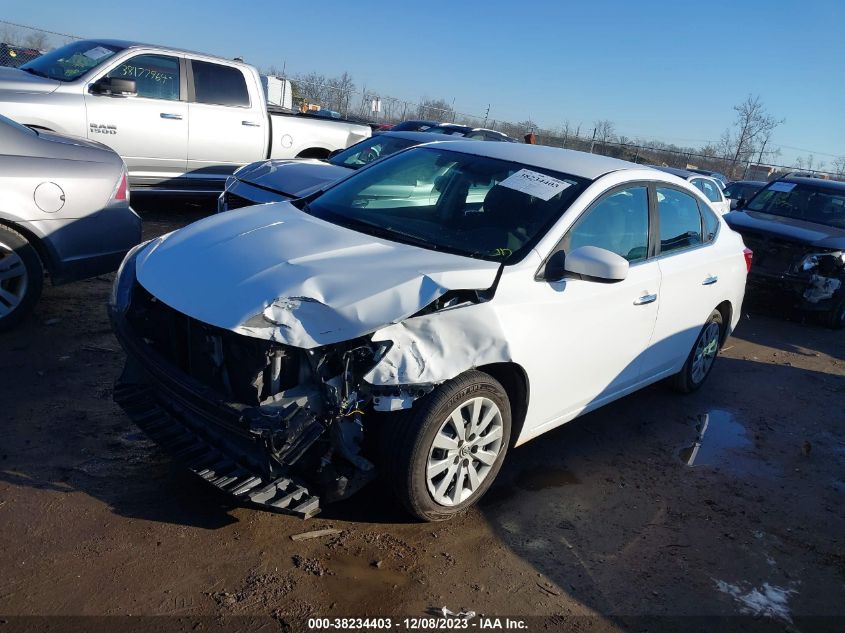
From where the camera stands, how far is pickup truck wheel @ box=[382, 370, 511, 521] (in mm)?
3191

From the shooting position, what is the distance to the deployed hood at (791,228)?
28.4 feet

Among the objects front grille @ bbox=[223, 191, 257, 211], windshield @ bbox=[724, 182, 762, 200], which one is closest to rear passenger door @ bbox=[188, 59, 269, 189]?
front grille @ bbox=[223, 191, 257, 211]

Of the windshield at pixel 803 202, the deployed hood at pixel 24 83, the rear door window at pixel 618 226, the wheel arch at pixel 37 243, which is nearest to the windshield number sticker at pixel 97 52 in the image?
the deployed hood at pixel 24 83

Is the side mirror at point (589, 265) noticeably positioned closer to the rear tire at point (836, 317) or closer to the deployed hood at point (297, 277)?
the deployed hood at point (297, 277)

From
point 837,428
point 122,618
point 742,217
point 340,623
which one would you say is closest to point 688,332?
point 837,428

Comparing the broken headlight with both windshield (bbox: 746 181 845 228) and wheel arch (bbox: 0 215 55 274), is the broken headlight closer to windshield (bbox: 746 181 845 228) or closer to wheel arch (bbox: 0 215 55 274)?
windshield (bbox: 746 181 845 228)

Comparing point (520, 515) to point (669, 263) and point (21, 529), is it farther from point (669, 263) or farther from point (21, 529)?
point (21, 529)

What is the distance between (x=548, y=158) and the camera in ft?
15.0

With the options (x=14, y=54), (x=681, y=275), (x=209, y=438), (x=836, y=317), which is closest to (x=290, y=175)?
(x=681, y=275)

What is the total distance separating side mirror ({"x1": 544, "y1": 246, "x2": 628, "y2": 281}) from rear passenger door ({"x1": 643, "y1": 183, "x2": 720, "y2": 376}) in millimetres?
1073

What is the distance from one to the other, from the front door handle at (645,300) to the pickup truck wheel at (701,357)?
1.16 metres

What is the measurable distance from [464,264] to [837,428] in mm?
3968

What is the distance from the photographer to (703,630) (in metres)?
3.08

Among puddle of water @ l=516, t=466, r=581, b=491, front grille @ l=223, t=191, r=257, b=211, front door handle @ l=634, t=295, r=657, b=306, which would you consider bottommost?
puddle of water @ l=516, t=466, r=581, b=491
